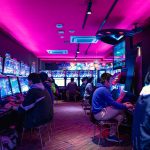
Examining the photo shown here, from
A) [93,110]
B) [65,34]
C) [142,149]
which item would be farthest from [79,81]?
[142,149]

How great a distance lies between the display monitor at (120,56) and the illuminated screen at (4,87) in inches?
105

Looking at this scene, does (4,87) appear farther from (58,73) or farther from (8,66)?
(58,73)

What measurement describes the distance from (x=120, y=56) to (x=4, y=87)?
2955 mm

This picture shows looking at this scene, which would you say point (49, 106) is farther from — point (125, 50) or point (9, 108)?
point (125, 50)

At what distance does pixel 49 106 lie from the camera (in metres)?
4.32

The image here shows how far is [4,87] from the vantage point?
189 inches

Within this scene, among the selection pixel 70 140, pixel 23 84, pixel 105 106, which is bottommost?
pixel 70 140

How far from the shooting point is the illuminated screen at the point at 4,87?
4633mm

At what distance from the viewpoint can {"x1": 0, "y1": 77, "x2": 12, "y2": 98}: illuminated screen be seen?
4633 mm

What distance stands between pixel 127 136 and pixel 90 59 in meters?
10.3

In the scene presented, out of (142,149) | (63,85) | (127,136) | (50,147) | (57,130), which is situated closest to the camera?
(142,149)

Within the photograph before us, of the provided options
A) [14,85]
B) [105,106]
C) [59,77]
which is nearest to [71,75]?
[59,77]

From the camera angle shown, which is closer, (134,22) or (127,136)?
(127,136)

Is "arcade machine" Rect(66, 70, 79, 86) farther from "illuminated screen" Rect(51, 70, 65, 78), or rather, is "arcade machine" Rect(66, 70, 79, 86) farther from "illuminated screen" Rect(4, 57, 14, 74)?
"illuminated screen" Rect(4, 57, 14, 74)
